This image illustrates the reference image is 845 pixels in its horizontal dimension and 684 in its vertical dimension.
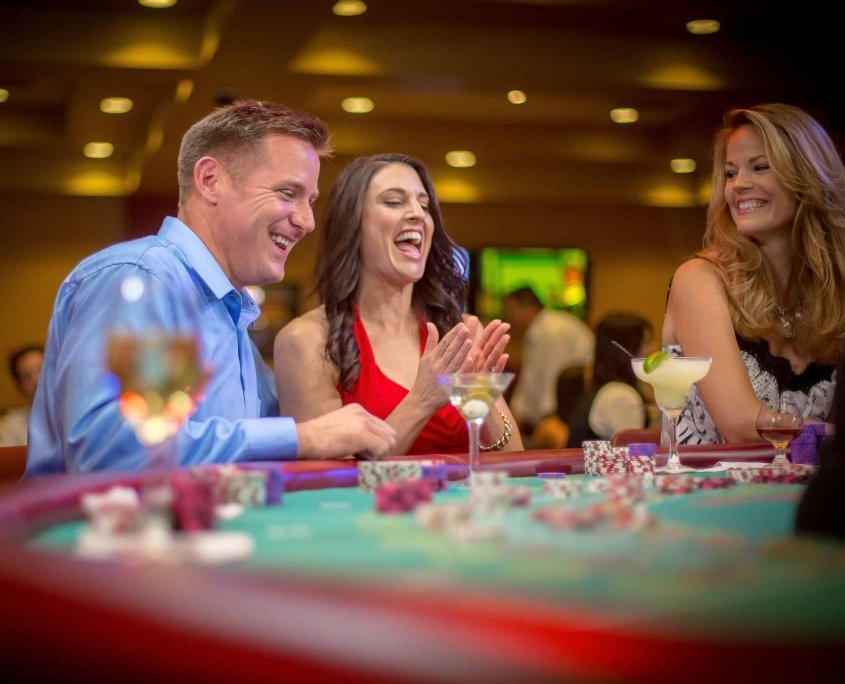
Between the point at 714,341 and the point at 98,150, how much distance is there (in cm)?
885

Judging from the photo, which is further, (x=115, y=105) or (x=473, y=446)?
(x=115, y=105)

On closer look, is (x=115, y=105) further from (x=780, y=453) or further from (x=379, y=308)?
(x=780, y=453)

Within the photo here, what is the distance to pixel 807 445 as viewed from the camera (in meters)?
2.37

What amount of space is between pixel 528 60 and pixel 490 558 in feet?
24.3

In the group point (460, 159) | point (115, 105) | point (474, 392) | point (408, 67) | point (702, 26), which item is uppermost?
point (460, 159)

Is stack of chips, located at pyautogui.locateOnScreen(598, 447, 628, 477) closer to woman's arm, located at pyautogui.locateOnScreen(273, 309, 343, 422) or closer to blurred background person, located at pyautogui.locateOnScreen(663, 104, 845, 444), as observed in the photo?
blurred background person, located at pyautogui.locateOnScreen(663, 104, 845, 444)

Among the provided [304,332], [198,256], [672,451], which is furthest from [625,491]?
[304,332]

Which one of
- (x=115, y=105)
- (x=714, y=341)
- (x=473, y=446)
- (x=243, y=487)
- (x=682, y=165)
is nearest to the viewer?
(x=243, y=487)

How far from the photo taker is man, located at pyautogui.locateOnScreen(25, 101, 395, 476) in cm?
200

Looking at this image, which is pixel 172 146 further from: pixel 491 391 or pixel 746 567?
pixel 746 567

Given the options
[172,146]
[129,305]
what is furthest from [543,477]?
[172,146]

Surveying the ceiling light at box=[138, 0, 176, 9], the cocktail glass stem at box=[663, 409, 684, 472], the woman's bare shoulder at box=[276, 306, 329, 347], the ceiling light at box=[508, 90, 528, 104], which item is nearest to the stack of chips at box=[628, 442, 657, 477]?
the cocktail glass stem at box=[663, 409, 684, 472]

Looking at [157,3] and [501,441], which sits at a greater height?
Result: [157,3]

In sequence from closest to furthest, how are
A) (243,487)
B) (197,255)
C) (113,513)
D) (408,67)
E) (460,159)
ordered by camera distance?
(113,513), (243,487), (197,255), (408,67), (460,159)
